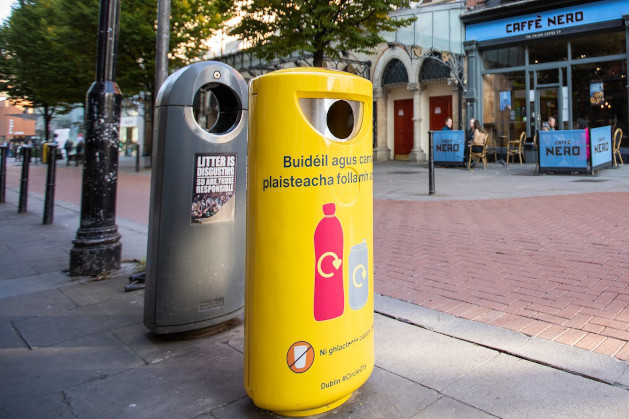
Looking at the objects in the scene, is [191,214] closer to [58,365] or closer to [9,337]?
[58,365]

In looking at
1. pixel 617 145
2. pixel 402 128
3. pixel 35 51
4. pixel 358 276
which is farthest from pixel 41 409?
pixel 35 51

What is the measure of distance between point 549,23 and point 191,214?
17.4 metres

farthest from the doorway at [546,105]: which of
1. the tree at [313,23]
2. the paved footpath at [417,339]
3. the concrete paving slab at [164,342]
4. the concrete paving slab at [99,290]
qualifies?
the concrete paving slab at [164,342]

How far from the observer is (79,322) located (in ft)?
11.1

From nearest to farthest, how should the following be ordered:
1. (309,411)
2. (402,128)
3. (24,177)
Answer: (309,411) → (24,177) → (402,128)

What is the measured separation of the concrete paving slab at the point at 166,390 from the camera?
2.22 m

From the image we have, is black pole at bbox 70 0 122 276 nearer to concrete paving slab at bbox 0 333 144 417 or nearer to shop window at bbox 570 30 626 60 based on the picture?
concrete paving slab at bbox 0 333 144 417

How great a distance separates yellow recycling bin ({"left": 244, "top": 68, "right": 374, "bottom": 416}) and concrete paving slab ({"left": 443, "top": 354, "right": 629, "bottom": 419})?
0.65 metres

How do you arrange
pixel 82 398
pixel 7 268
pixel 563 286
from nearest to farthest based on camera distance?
pixel 82 398, pixel 563 286, pixel 7 268

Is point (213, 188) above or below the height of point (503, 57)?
below

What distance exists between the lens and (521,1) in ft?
55.2

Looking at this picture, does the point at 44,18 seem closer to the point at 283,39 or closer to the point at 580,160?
the point at 283,39

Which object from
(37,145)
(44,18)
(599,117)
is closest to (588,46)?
(599,117)

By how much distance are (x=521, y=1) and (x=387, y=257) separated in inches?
616
